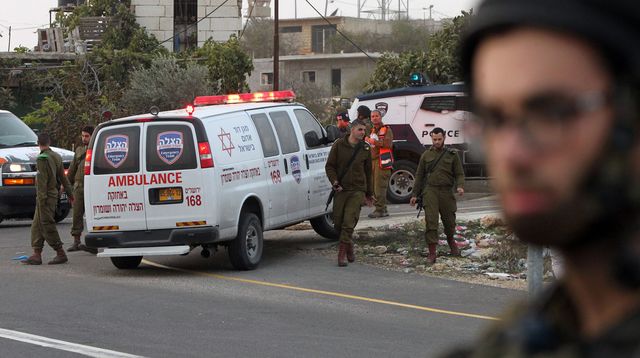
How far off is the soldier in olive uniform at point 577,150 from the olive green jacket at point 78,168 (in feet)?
47.4

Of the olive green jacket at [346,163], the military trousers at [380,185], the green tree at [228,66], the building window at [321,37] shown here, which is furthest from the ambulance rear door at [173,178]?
the building window at [321,37]

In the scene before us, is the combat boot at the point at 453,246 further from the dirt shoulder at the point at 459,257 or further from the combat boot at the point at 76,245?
the combat boot at the point at 76,245

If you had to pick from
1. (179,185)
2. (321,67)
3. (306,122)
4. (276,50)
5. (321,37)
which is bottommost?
(179,185)

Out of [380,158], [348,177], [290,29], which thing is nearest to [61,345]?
[348,177]

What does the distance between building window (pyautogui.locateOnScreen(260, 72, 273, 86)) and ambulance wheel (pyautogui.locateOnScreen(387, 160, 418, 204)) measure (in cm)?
4446

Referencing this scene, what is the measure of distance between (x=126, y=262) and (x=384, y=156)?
624cm

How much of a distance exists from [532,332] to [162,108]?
102 feet

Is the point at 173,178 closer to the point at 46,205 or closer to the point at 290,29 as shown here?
the point at 46,205

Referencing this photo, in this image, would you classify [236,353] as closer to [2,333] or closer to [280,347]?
[280,347]

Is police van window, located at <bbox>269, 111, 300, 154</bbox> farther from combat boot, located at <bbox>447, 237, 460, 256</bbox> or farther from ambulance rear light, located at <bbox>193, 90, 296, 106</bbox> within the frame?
combat boot, located at <bbox>447, 237, 460, 256</bbox>

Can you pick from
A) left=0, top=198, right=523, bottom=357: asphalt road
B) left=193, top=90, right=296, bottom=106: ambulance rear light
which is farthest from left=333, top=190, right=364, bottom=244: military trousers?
left=193, top=90, right=296, bottom=106: ambulance rear light

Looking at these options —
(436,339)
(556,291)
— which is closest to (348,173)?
(436,339)

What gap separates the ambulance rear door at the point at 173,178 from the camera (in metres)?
12.4

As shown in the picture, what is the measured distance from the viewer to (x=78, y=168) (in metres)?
15.3
